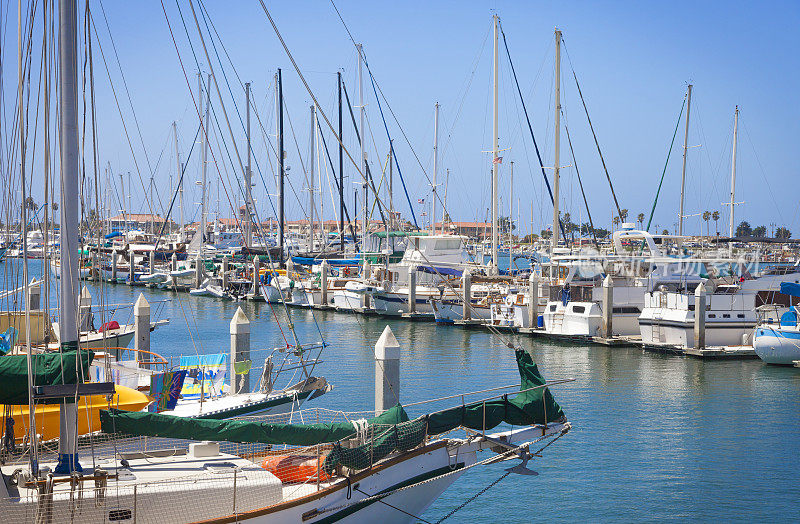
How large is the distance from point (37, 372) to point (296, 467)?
443cm

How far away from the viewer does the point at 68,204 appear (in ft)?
38.7

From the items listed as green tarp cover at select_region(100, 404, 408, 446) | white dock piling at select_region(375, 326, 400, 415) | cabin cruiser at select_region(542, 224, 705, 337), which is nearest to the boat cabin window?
cabin cruiser at select_region(542, 224, 705, 337)

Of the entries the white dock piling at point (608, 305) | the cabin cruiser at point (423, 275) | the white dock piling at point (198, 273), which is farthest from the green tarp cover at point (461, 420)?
the white dock piling at point (198, 273)

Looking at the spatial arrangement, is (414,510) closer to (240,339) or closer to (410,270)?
(240,339)

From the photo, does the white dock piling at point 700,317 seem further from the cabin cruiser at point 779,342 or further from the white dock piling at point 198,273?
the white dock piling at point 198,273

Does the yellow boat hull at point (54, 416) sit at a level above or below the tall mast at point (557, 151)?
below

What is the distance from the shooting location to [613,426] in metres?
25.8

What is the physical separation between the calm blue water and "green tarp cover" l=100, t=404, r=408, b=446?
16.4 ft

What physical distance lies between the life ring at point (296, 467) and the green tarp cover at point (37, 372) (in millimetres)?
3570

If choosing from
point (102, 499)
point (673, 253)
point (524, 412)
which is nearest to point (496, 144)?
point (673, 253)

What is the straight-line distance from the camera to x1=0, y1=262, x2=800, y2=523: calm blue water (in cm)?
1897

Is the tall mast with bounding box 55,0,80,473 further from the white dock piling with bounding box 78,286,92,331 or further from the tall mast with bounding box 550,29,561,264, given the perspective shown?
the tall mast with bounding box 550,29,561,264

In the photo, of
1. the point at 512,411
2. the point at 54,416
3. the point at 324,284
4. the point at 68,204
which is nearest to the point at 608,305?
the point at 324,284

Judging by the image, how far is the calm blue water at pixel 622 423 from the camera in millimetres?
18969
